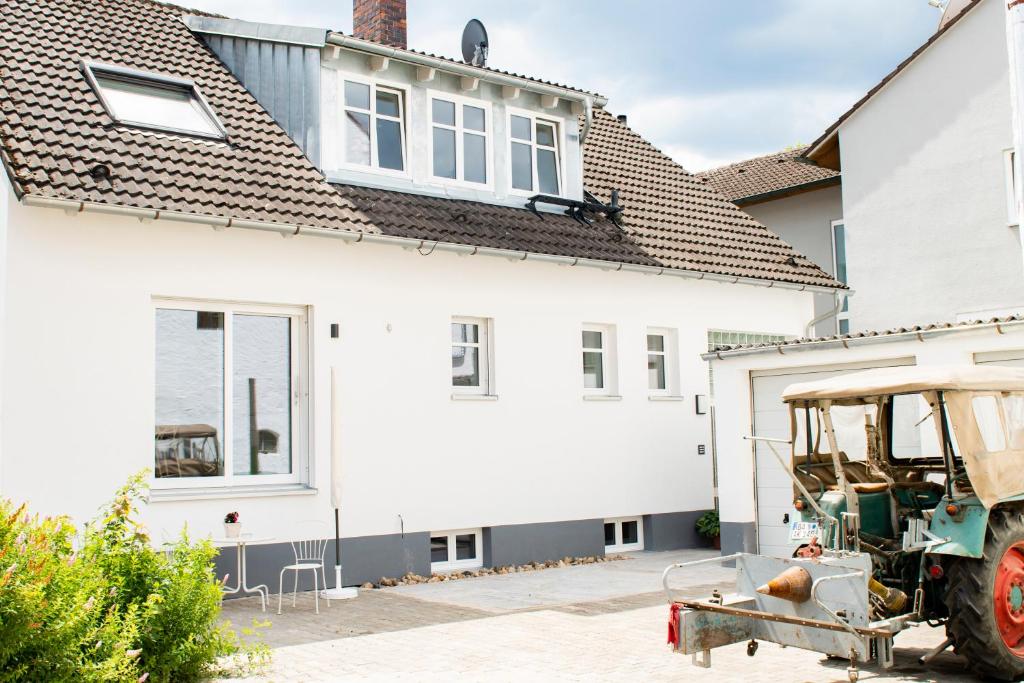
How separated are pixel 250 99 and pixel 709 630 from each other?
10.2 metres

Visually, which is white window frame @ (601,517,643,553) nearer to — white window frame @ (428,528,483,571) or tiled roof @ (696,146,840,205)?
white window frame @ (428,528,483,571)

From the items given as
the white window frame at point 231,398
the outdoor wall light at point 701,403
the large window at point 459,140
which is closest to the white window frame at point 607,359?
the outdoor wall light at point 701,403

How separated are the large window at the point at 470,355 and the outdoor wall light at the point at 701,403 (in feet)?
12.0

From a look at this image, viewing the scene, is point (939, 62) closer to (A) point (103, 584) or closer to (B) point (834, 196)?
(B) point (834, 196)

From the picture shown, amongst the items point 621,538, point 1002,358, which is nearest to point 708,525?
point 621,538

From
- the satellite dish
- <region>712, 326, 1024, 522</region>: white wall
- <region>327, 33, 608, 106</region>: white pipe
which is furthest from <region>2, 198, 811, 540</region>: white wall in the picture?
the satellite dish

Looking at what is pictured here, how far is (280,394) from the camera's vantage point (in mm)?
12977

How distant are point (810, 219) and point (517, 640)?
17.0 m

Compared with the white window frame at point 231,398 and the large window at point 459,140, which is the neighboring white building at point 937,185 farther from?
the white window frame at point 231,398

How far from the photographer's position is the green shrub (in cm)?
1655

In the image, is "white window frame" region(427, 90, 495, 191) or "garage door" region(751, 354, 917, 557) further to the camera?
"white window frame" region(427, 90, 495, 191)

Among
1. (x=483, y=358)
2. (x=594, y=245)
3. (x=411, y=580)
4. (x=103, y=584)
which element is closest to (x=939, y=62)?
(x=594, y=245)

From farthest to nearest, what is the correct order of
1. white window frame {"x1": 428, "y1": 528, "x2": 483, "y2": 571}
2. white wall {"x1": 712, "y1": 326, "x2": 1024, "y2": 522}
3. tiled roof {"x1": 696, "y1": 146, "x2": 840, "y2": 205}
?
tiled roof {"x1": 696, "y1": 146, "x2": 840, "y2": 205} → white window frame {"x1": 428, "y1": 528, "x2": 483, "y2": 571} → white wall {"x1": 712, "y1": 326, "x2": 1024, "y2": 522}

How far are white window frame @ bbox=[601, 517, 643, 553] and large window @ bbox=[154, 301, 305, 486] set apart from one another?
506 centimetres
